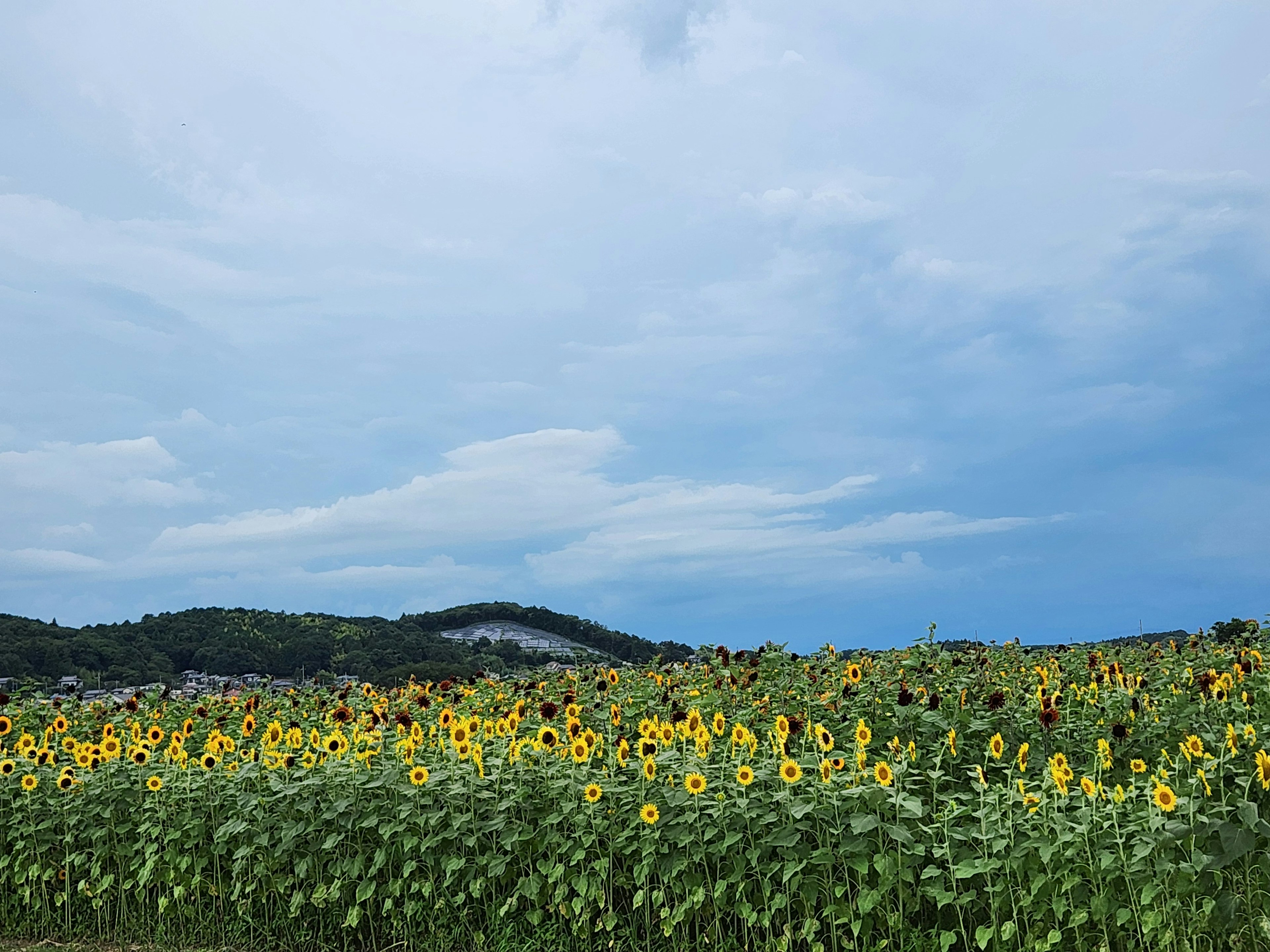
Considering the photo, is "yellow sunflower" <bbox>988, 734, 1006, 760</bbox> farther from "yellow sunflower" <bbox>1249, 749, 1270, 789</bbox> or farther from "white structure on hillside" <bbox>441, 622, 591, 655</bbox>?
"white structure on hillside" <bbox>441, 622, 591, 655</bbox>

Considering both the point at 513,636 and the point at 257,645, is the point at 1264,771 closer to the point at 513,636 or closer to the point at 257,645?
the point at 513,636

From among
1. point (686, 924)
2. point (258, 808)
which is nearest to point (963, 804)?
point (686, 924)

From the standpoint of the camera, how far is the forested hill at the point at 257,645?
17.8 meters

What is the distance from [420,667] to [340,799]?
940 cm

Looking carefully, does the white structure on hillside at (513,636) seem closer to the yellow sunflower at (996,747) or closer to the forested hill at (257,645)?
the forested hill at (257,645)

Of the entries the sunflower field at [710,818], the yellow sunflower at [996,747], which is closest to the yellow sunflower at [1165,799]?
the sunflower field at [710,818]

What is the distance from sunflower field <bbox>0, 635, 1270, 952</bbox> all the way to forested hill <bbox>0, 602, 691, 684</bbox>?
27.8 feet

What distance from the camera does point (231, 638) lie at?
20.2 metres

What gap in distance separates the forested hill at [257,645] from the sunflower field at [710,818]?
8.49m

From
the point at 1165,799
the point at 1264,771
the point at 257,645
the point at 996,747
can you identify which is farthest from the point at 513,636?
the point at 1264,771

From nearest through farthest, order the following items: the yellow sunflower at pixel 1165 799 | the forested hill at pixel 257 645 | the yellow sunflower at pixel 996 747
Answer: the yellow sunflower at pixel 1165 799 < the yellow sunflower at pixel 996 747 < the forested hill at pixel 257 645

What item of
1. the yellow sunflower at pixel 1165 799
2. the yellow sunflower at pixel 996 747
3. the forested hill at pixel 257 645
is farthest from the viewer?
the forested hill at pixel 257 645

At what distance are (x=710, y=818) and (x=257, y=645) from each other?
17262 mm

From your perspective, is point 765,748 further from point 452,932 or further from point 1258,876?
point 1258,876
